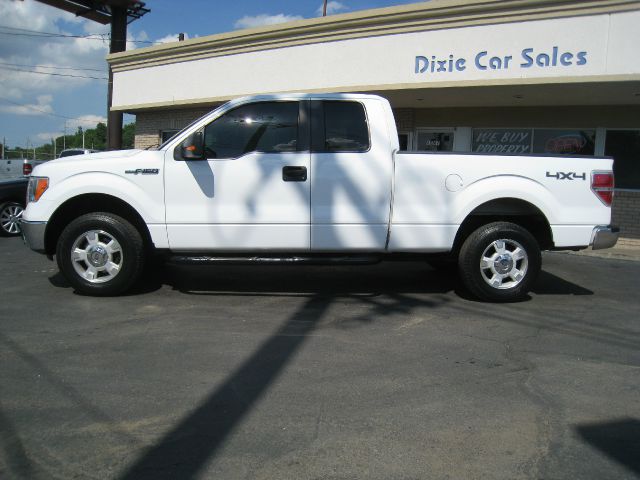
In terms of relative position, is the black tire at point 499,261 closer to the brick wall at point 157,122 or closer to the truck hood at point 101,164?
the truck hood at point 101,164

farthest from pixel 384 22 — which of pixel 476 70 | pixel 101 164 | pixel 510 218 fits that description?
pixel 101 164

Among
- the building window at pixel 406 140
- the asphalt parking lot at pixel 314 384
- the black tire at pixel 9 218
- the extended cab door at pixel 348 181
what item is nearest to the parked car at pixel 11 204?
the black tire at pixel 9 218

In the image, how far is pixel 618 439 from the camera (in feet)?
10.4

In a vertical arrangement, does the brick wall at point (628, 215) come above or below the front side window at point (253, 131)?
below

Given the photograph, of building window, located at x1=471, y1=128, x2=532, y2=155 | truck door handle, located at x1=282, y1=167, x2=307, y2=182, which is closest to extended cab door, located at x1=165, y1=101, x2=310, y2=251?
truck door handle, located at x1=282, y1=167, x2=307, y2=182

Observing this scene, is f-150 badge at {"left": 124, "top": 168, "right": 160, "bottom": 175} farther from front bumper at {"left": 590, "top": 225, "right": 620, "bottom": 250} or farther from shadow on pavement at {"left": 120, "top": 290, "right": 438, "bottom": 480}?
front bumper at {"left": 590, "top": 225, "right": 620, "bottom": 250}

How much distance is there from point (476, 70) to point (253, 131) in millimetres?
6433

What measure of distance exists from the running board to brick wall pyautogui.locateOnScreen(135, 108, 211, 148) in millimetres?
10558

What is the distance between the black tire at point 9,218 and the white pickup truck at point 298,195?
5.49 metres

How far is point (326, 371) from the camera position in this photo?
13.5 feet

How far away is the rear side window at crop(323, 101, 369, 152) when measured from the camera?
5.79 meters

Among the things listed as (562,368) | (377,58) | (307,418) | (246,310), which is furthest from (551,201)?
(377,58)

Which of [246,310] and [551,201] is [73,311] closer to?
[246,310]

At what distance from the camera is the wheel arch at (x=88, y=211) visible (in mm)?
5895
